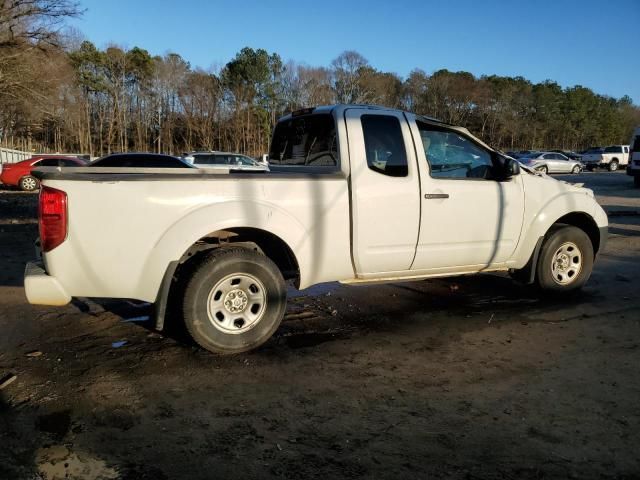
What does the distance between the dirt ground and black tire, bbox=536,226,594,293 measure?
29 cm

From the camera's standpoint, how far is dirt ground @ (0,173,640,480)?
9.10 feet

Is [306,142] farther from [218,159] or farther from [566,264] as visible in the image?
[218,159]

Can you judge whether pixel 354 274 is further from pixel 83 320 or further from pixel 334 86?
pixel 334 86

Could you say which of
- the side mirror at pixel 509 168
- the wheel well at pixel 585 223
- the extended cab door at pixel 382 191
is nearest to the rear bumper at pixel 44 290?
the extended cab door at pixel 382 191

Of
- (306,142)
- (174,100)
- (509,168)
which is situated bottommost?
(509,168)

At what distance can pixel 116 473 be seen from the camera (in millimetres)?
2660

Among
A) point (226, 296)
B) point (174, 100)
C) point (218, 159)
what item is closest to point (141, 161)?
point (218, 159)

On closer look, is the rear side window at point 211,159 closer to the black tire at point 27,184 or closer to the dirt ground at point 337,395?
the black tire at point 27,184

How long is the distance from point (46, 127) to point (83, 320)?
62378mm

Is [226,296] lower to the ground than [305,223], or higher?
lower

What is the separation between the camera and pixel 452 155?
5.18 metres

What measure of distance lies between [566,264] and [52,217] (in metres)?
5.21

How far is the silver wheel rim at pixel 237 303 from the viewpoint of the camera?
13.7 feet

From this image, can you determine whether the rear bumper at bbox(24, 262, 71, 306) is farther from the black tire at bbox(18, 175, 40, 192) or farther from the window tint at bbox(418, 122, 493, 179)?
the black tire at bbox(18, 175, 40, 192)
